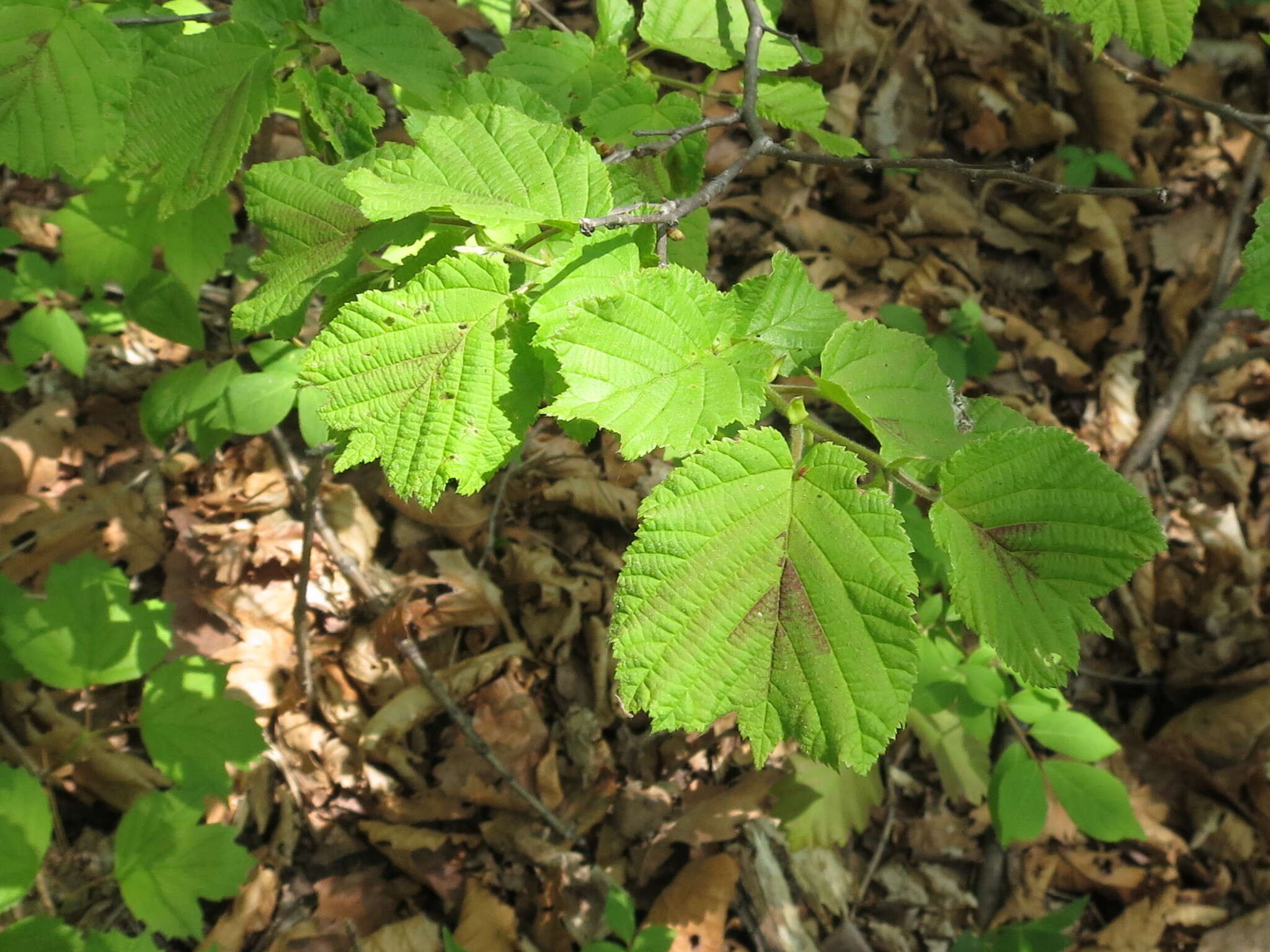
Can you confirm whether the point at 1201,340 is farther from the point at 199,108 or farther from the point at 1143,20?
the point at 199,108

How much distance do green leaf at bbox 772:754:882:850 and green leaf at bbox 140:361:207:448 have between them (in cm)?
198

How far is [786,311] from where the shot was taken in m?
1.15

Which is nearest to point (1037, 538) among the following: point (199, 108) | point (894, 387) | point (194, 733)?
point (894, 387)

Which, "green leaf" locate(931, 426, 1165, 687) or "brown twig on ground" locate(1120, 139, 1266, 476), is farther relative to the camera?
"brown twig on ground" locate(1120, 139, 1266, 476)

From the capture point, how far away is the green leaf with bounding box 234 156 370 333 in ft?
3.80

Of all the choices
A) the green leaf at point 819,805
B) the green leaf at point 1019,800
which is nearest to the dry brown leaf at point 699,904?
the green leaf at point 819,805

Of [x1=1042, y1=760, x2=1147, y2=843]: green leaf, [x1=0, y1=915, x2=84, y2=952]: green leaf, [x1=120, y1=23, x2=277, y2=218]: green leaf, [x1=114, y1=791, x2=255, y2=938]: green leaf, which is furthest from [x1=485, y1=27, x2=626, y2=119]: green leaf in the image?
[x1=1042, y1=760, x2=1147, y2=843]: green leaf

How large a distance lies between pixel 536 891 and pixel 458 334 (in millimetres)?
1896

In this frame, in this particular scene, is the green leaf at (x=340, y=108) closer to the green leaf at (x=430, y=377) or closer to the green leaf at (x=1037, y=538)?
the green leaf at (x=430, y=377)

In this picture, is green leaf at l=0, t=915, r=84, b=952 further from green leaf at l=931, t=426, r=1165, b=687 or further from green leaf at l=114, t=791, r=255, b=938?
green leaf at l=931, t=426, r=1165, b=687

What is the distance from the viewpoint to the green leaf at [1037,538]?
1.00 metres

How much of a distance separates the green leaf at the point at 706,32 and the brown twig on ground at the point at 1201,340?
2.50 metres

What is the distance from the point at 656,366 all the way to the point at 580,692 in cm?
190

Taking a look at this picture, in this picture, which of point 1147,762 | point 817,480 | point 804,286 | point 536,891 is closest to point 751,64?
point 804,286
